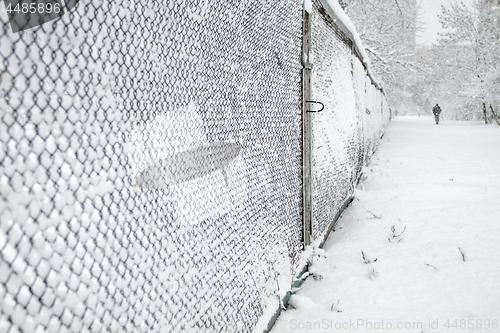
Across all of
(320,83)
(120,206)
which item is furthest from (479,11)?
(120,206)

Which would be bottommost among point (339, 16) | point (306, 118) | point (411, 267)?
point (411, 267)

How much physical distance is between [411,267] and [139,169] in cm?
282

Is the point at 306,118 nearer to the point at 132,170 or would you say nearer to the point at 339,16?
the point at 339,16

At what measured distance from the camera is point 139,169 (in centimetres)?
115

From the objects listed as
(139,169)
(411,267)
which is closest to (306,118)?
(411,267)

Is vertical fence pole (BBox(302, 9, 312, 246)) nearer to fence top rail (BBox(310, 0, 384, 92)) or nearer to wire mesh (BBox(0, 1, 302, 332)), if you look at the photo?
fence top rail (BBox(310, 0, 384, 92))

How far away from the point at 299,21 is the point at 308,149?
128 cm

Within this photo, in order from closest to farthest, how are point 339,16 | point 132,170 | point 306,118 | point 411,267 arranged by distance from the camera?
1. point 132,170
2. point 411,267
3. point 306,118
4. point 339,16

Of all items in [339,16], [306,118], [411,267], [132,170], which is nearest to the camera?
[132,170]

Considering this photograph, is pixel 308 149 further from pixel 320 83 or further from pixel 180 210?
pixel 180 210

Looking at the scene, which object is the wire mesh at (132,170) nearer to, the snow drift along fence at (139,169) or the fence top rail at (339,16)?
the snow drift along fence at (139,169)

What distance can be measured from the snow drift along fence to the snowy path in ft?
2.09

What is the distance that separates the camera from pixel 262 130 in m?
2.14

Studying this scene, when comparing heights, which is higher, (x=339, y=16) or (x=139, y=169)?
(x=339, y=16)
